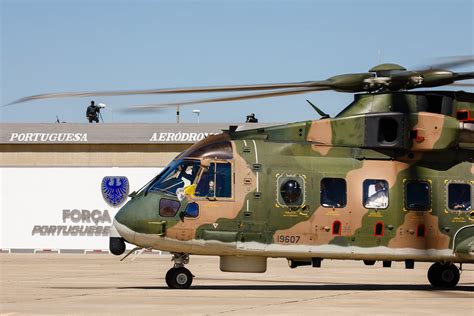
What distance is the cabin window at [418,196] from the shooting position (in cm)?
2206

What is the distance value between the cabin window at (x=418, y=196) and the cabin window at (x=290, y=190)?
2.31 metres

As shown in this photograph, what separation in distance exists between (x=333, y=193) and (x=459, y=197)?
286cm

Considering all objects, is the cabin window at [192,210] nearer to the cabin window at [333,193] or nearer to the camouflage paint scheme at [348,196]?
the camouflage paint scheme at [348,196]

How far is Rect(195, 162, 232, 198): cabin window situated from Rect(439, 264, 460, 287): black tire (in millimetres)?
5589

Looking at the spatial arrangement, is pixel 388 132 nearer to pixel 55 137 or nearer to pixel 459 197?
pixel 459 197

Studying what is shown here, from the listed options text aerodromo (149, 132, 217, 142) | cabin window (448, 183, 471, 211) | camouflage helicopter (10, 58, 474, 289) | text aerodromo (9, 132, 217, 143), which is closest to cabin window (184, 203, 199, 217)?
camouflage helicopter (10, 58, 474, 289)

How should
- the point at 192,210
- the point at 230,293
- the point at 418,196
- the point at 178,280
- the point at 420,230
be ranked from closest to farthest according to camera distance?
the point at 230,293, the point at 192,210, the point at 178,280, the point at 420,230, the point at 418,196

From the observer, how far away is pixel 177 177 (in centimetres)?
2162

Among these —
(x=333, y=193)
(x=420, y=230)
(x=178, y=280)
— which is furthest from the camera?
(x=420, y=230)

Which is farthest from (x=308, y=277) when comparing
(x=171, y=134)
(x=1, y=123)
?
(x=1, y=123)

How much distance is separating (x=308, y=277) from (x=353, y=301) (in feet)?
28.1

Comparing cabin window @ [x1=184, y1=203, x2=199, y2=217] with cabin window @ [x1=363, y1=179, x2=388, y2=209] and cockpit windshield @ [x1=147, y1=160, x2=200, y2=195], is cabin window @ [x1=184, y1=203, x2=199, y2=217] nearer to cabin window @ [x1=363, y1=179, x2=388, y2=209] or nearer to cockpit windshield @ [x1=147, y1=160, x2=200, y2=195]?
cockpit windshield @ [x1=147, y1=160, x2=200, y2=195]

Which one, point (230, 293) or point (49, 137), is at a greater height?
point (49, 137)

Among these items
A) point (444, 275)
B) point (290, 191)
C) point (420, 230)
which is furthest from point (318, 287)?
point (444, 275)
